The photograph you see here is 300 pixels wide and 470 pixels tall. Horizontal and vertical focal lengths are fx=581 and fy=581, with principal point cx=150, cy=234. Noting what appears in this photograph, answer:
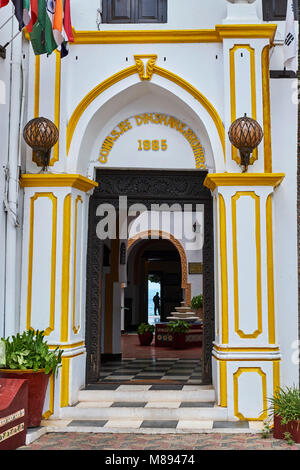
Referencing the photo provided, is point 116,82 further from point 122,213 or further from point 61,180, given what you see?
point 122,213

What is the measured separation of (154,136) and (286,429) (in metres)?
3.99

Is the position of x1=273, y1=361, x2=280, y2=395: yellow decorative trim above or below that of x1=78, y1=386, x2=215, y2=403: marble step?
above

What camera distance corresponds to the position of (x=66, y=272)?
698cm

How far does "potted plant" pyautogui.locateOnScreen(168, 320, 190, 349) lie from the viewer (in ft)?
42.2

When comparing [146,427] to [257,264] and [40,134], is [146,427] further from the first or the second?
[40,134]

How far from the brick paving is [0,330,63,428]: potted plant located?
34cm

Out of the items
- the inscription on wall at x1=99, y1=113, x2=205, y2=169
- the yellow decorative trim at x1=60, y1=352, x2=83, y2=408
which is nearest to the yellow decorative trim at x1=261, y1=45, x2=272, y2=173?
the inscription on wall at x1=99, y1=113, x2=205, y2=169

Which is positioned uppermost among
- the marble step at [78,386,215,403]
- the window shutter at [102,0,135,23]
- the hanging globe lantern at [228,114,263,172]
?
the window shutter at [102,0,135,23]

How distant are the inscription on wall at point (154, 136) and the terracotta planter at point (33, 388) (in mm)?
2968

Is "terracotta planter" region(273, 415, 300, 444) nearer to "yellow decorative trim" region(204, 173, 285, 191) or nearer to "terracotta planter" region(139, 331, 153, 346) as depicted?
"yellow decorative trim" region(204, 173, 285, 191)

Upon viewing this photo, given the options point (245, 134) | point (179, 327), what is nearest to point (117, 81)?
point (245, 134)

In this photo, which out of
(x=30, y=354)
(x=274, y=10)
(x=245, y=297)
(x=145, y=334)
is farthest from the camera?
(x=145, y=334)

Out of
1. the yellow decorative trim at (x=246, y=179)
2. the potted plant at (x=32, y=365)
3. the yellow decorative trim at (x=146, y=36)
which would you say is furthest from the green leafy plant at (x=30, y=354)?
the yellow decorative trim at (x=146, y=36)

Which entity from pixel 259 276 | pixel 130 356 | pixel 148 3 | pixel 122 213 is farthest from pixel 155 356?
pixel 148 3
